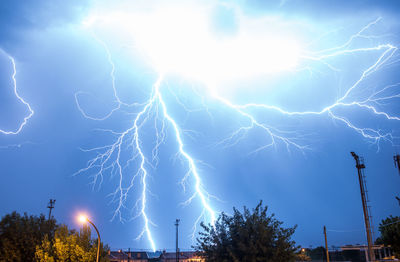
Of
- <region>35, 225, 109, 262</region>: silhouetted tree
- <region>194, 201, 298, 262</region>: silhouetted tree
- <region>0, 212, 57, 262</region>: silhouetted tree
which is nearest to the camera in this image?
<region>194, 201, 298, 262</region>: silhouetted tree

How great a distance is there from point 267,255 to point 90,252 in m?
9.86

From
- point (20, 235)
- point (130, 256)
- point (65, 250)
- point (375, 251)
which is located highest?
point (20, 235)

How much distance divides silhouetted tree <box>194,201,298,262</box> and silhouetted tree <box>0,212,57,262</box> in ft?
32.6

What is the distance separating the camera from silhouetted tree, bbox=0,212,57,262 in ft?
62.7

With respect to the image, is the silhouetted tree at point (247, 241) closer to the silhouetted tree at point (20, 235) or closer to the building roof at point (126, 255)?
the silhouetted tree at point (20, 235)

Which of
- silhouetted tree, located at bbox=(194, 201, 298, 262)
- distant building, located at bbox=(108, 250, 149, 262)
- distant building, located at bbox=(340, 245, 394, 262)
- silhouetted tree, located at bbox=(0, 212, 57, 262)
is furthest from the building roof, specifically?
silhouetted tree, located at bbox=(194, 201, 298, 262)

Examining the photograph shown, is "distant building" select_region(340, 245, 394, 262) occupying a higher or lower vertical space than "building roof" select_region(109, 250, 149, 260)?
higher

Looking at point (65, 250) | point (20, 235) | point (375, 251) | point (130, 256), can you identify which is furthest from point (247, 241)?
point (130, 256)

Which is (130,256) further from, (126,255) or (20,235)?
(20,235)

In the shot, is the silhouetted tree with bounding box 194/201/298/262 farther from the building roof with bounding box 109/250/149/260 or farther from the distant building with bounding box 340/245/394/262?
the building roof with bounding box 109/250/149/260

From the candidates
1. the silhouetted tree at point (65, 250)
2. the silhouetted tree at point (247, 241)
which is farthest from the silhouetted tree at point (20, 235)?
the silhouetted tree at point (247, 241)

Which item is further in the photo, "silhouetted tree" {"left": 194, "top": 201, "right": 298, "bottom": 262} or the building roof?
the building roof

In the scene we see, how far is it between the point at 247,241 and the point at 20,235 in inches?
545

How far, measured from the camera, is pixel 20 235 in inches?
776
